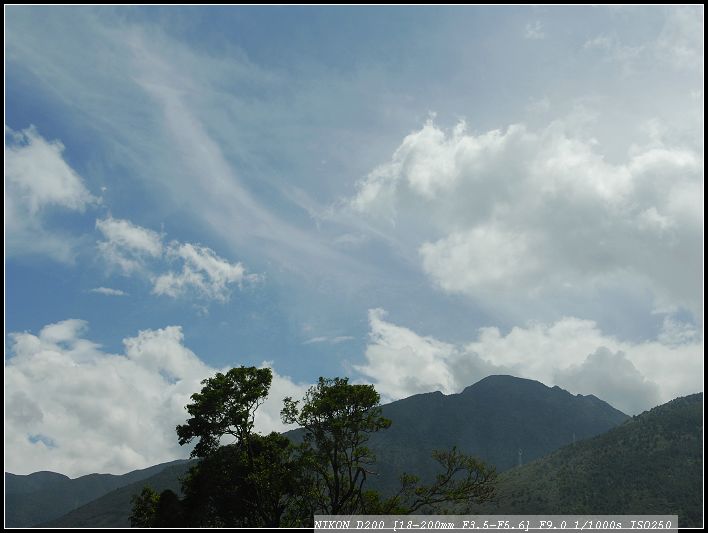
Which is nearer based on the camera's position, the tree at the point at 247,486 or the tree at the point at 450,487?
the tree at the point at 450,487

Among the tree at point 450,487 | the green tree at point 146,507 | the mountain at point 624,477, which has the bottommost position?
the mountain at point 624,477

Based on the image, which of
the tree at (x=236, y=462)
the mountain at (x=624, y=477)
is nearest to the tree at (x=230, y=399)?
the tree at (x=236, y=462)

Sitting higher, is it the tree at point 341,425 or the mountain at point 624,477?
the tree at point 341,425

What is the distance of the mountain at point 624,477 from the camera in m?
146

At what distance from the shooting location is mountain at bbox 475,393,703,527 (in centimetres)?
14612

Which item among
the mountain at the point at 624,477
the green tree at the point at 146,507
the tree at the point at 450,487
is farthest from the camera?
the mountain at the point at 624,477

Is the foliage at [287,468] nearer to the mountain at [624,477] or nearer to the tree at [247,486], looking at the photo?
the tree at [247,486]

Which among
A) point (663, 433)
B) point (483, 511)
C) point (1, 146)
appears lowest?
point (483, 511)

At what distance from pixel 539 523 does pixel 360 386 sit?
59.3 ft

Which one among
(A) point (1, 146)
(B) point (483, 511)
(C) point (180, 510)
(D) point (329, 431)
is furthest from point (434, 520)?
(B) point (483, 511)

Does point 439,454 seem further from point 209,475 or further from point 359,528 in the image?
point 209,475

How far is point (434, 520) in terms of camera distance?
3064cm

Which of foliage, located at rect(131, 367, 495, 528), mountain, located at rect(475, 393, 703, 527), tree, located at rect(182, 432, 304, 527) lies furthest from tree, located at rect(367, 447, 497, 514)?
mountain, located at rect(475, 393, 703, 527)

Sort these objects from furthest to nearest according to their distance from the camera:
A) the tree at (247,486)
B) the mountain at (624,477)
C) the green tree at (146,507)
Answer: the mountain at (624,477), the green tree at (146,507), the tree at (247,486)
